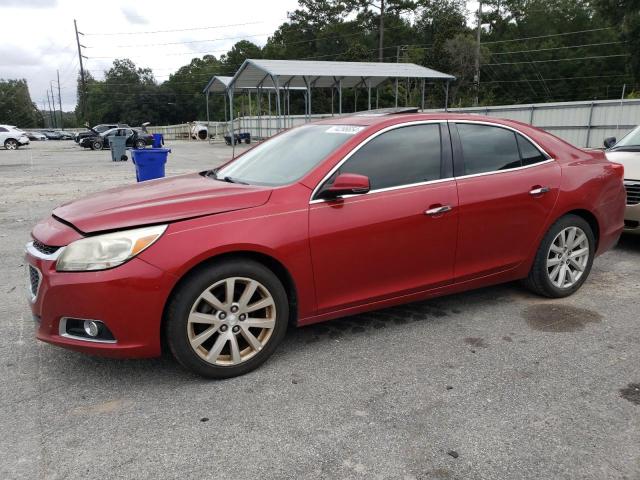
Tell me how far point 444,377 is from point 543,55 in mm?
65088

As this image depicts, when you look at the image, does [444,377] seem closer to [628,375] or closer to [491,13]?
[628,375]

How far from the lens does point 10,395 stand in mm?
3121

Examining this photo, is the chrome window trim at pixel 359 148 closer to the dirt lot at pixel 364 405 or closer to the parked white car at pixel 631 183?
the dirt lot at pixel 364 405

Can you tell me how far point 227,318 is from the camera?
321 centimetres

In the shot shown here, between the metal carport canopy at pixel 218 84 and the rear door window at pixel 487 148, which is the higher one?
the metal carport canopy at pixel 218 84

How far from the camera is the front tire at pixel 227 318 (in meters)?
3.07

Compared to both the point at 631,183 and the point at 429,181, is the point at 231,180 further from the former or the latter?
the point at 631,183

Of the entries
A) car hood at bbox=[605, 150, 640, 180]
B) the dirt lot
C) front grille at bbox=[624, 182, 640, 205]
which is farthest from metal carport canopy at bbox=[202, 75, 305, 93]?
the dirt lot

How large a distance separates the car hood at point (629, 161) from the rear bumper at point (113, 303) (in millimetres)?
5378

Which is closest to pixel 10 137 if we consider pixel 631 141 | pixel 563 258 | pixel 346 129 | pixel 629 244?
pixel 631 141

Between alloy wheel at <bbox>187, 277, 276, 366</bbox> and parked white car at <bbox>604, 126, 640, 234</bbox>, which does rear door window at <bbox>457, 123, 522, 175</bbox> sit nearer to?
alloy wheel at <bbox>187, 277, 276, 366</bbox>

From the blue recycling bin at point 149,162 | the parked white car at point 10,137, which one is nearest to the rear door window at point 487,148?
the blue recycling bin at point 149,162

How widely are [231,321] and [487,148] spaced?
2.42 metres

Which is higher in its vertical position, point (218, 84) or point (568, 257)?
point (218, 84)
